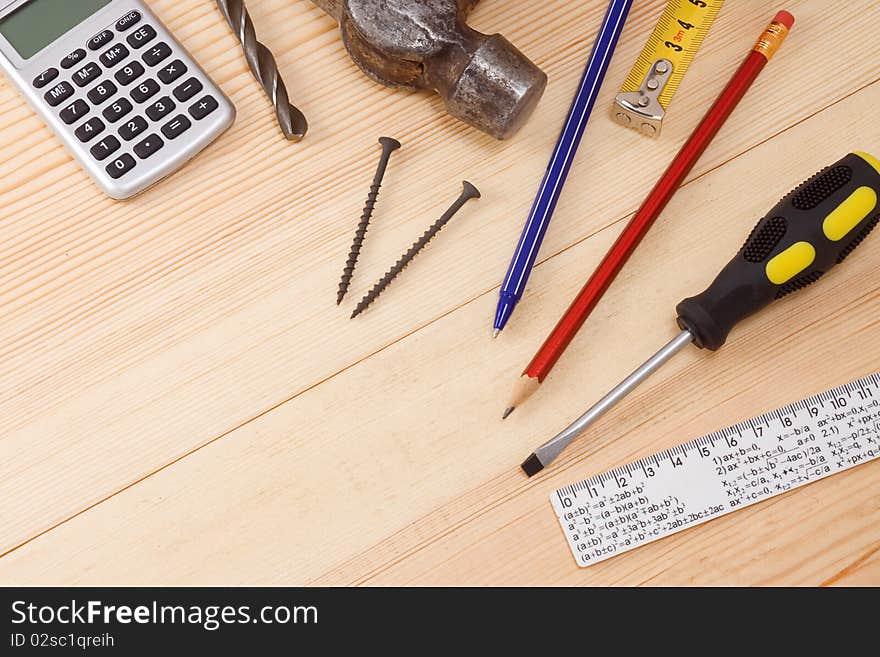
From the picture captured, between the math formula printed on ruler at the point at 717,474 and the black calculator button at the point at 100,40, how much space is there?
516 mm

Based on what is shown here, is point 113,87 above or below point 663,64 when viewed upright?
below

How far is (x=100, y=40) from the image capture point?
0.72 m

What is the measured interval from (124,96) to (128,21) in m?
0.07

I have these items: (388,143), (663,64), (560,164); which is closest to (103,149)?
(388,143)

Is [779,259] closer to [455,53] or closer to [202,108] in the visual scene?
[455,53]

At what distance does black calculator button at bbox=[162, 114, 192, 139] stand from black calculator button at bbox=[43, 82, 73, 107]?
8cm

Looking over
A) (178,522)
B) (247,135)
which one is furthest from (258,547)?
(247,135)

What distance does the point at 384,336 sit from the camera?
0.72 metres

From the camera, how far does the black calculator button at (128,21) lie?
2.39ft

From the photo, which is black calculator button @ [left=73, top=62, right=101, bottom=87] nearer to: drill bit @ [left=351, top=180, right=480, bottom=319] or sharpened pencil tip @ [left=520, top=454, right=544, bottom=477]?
drill bit @ [left=351, top=180, right=480, bottom=319]

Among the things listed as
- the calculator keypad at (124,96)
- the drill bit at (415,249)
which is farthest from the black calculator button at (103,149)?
the drill bit at (415,249)

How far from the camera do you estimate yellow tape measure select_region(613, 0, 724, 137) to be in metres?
0.75
